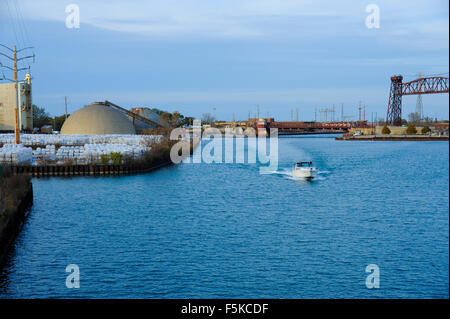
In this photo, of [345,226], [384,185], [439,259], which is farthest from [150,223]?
[384,185]

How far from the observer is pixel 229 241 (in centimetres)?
1238

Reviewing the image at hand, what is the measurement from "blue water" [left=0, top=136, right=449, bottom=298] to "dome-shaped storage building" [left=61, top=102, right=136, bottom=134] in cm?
2883

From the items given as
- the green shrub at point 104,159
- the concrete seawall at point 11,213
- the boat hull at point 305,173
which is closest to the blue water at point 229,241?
the concrete seawall at point 11,213

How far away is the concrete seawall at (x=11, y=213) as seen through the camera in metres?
10.9

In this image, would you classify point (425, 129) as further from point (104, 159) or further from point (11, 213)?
point (11, 213)

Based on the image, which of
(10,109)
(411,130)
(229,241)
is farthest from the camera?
(411,130)

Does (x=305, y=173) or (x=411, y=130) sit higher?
(x=411, y=130)

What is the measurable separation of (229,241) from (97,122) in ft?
136

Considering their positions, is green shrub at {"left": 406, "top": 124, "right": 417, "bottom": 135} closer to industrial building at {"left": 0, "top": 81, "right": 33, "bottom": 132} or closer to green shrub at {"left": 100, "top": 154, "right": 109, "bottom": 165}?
industrial building at {"left": 0, "top": 81, "right": 33, "bottom": 132}

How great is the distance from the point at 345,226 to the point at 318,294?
554cm

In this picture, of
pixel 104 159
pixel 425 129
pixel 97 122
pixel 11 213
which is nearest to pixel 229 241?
pixel 11 213

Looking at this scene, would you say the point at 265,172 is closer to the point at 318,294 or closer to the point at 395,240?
the point at 395,240

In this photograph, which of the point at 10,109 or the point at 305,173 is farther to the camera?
the point at 10,109

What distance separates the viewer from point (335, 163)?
3506 cm
